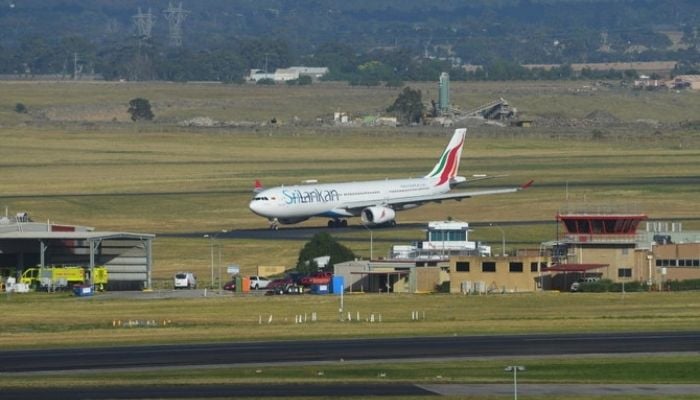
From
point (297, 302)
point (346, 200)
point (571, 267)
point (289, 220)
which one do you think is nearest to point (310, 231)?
point (289, 220)

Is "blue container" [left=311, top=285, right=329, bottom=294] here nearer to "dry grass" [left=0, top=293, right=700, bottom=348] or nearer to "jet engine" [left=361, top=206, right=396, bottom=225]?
"dry grass" [left=0, top=293, right=700, bottom=348]

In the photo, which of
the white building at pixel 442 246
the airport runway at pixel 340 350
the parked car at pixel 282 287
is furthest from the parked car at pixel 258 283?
the airport runway at pixel 340 350

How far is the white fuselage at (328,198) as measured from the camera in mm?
139000

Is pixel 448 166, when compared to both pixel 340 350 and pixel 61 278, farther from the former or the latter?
pixel 340 350

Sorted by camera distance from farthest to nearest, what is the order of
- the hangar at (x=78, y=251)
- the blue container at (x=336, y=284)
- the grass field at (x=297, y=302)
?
the hangar at (x=78, y=251) < the blue container at (x=336, y=284) < the grass field at (x=297, y=302)

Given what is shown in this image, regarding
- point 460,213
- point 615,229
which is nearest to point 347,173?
point 460,213

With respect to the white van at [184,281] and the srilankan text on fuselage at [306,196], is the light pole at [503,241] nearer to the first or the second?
the srilankan text on fuselage at [306,196]

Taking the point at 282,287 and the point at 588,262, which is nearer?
the point at 282,287

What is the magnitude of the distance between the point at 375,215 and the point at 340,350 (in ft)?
194

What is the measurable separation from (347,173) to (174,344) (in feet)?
374

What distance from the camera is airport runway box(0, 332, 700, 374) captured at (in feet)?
258

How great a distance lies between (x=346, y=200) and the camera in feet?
470

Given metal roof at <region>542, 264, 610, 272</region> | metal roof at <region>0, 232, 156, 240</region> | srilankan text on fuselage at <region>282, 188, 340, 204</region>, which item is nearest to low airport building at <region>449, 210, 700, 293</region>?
metal roof at <region>542, 264, 610, 272</region>

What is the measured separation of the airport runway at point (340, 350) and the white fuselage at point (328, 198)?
171 ft
